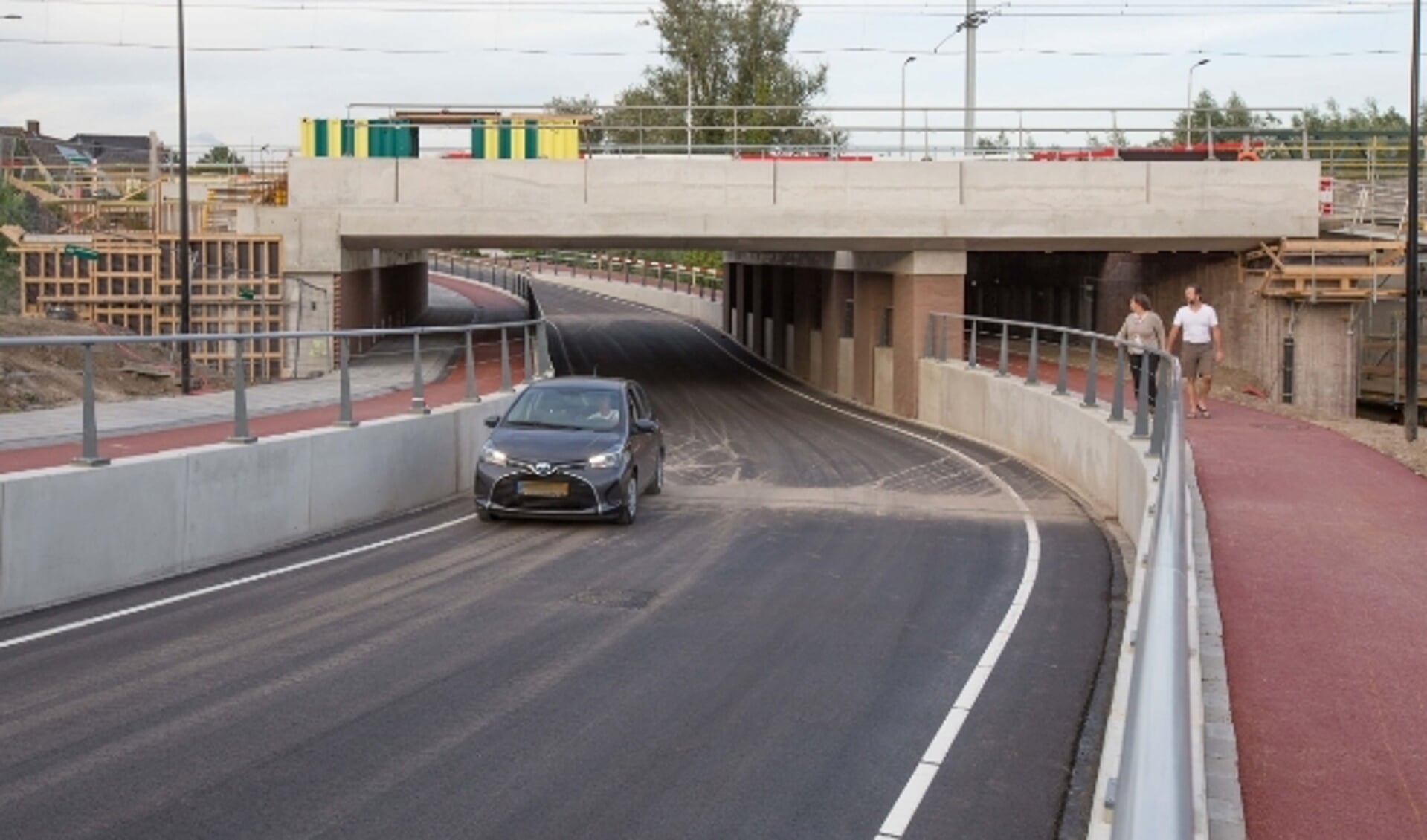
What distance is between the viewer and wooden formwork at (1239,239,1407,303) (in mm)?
33656

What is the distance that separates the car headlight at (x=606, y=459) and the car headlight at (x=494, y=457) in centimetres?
85

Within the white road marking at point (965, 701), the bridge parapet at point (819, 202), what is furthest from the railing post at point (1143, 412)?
the bridge parapet at point (819, 202)

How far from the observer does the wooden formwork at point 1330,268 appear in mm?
33656

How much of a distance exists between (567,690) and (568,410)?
8.73 metres

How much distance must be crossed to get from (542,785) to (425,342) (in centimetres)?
1391

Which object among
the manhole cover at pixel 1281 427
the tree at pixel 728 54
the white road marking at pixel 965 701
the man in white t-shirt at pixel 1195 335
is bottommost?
the white road marking at pixel 965 701

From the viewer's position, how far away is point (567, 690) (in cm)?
920

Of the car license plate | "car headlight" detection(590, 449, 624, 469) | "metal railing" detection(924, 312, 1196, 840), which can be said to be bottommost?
the car license plate

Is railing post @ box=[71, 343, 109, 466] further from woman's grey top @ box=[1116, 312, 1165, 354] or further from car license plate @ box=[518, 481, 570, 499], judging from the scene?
woman's grey top @ box=[1116, 312, 1165, 354]

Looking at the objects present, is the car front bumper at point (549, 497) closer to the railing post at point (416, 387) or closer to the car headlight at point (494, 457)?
the car headlight at point (494, 457)

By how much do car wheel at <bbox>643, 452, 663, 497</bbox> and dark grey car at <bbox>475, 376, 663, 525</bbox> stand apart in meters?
0.91

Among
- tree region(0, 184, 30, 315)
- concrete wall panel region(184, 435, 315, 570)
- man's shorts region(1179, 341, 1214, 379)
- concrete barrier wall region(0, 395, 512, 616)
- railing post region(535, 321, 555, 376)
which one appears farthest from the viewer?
tree region(0, 184, 30, 315)

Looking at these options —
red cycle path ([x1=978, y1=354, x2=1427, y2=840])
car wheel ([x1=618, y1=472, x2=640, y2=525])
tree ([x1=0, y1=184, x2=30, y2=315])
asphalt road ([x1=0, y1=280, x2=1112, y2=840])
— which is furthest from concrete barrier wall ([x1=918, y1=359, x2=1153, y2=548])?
tree ([x1=0, y1=184, x2=30, y2=315])

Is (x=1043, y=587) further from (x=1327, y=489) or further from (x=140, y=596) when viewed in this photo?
(x=140, y=596)
